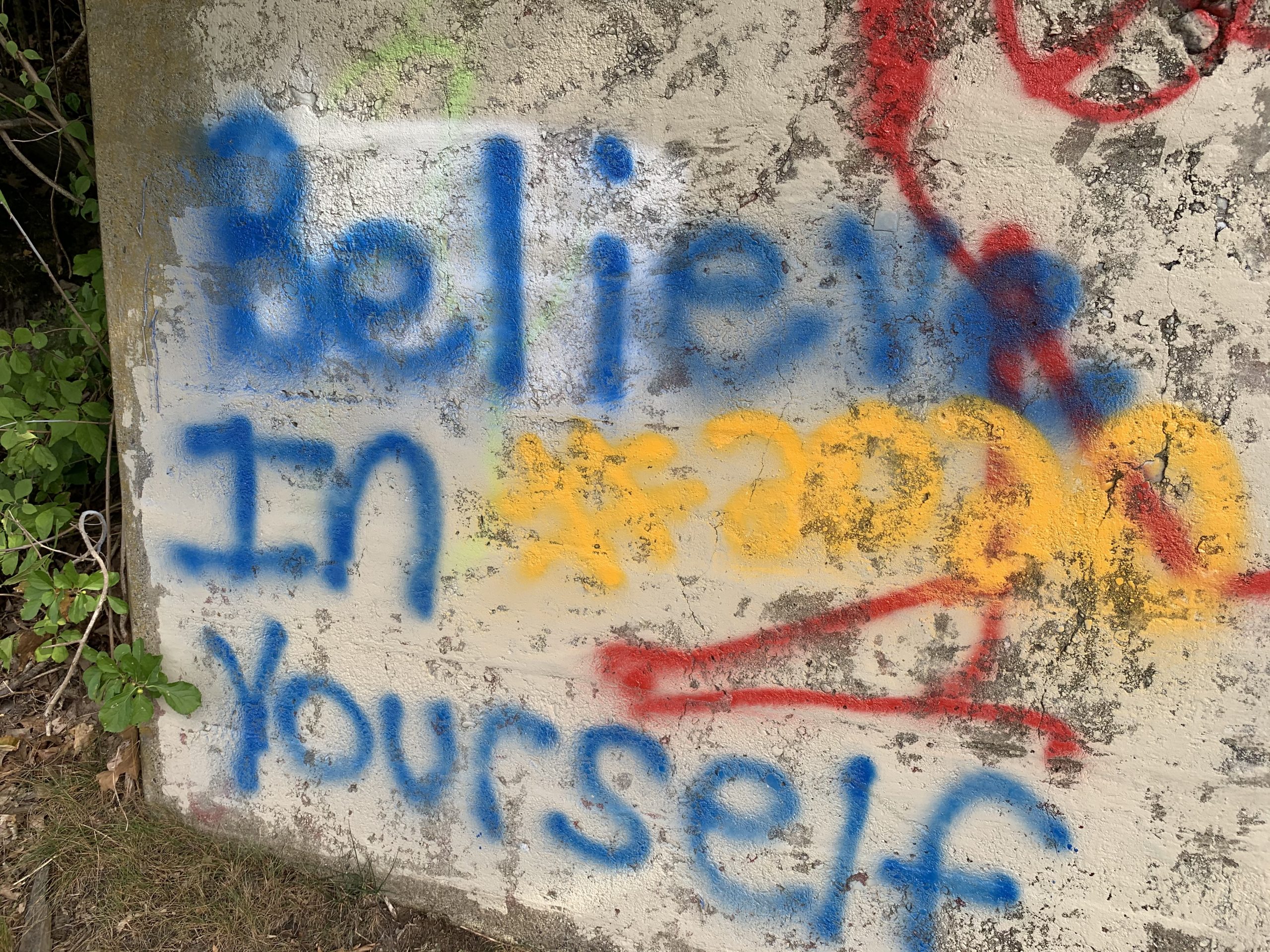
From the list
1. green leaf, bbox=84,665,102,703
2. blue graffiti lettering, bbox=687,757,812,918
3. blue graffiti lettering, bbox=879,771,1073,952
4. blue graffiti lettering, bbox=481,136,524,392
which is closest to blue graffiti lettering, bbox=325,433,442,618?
blue graffiti lettering, bbox=481,136,524,392

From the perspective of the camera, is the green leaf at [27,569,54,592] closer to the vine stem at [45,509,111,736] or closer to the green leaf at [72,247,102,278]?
the vine stem at [45,509,111,736]

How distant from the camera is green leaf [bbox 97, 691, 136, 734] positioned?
1.92 m

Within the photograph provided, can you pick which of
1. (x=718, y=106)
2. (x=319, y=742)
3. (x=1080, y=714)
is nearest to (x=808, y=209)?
(x=718, y=106)

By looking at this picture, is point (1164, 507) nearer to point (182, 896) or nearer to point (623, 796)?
point (623, 796)

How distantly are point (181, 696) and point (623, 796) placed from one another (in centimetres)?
117

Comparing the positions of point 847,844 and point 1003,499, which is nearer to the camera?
point 1003,499

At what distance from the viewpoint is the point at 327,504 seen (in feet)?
6.15

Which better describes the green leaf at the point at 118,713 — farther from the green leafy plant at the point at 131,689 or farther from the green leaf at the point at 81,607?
the green leaf at the point at 81,607

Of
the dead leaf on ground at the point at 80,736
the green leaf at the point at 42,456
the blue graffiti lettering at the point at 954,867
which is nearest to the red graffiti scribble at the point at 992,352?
the blue graffiti lettering at the point at 954,867

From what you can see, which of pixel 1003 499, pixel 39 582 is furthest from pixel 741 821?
pixel 39 582

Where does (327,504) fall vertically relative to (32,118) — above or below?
below

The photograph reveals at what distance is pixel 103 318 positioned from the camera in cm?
219

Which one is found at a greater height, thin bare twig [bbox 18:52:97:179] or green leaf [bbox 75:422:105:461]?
thin bare twig [bbox 18:52:97:179]

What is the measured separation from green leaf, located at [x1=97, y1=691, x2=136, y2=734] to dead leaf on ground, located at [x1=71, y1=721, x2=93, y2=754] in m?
0.49
